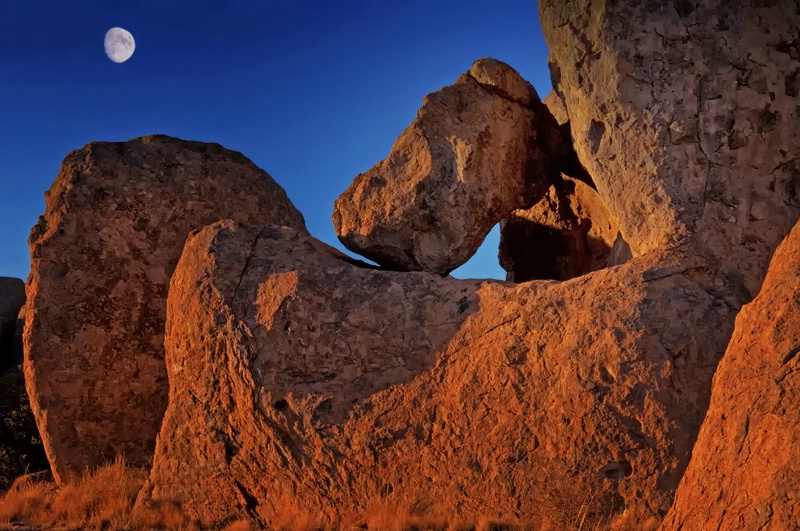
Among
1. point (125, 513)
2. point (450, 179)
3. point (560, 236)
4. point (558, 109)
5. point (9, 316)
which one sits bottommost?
point (125, 513)

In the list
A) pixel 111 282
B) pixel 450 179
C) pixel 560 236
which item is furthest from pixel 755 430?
pixel 111 282

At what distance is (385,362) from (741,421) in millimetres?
2685

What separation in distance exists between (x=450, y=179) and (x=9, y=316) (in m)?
11.6

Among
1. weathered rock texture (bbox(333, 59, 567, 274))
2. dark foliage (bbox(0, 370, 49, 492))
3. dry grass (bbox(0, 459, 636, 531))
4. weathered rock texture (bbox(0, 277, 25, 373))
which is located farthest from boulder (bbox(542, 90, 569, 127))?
weathered rock texture (bbox(0, 277, 25, 373))

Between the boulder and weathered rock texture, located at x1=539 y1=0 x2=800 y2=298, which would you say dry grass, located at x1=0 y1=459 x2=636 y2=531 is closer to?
weathered rock texture, located at x1=539 y1=0 x2=800 y2=298

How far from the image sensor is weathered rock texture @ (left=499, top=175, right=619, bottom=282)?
876 centimetres

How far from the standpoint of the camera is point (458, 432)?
18.5 feet

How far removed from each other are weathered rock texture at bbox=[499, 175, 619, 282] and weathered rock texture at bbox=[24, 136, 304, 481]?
3119mm

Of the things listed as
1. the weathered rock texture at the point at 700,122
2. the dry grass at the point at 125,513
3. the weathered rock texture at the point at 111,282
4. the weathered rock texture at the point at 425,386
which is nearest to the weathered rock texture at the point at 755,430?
the weathered rock texture at the point at 425,386

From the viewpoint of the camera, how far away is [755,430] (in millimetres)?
4109

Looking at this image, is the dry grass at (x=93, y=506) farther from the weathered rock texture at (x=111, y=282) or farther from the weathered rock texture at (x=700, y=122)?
the weathered rock texture at (x=700, y=122)

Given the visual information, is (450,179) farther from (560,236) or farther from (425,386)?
(560,236)

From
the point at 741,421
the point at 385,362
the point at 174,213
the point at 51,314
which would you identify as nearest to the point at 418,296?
the point at 385,362

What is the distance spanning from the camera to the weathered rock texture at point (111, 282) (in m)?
8.05
